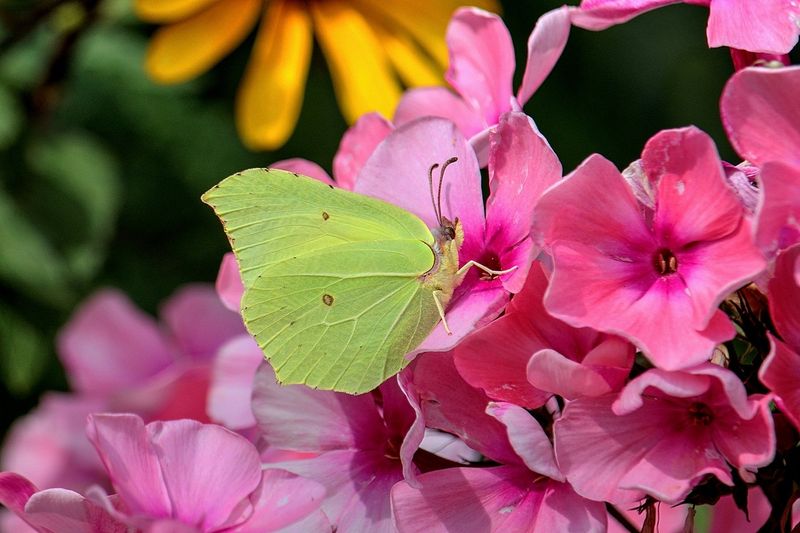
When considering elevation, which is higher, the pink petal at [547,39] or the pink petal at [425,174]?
the pink petal at [547,39]

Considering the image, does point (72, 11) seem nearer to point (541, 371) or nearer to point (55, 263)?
point (55, 263)

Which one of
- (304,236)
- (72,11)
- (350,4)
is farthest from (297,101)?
(304,236)

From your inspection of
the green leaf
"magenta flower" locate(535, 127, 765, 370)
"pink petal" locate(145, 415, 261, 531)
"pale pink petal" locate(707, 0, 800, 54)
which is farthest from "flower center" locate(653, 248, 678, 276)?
the green leaf

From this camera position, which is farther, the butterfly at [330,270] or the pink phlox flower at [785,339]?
the butterfly at [330,270]

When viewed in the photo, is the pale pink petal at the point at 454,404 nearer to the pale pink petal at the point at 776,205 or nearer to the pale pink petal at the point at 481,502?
the pale pink petal at the point at 481,502

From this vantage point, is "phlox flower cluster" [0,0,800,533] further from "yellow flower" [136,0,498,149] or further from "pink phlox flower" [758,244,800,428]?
"yellow flower" [136,0,498,149]

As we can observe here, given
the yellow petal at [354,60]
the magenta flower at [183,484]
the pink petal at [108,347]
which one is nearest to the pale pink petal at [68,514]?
the magenta flower at [183,484]
